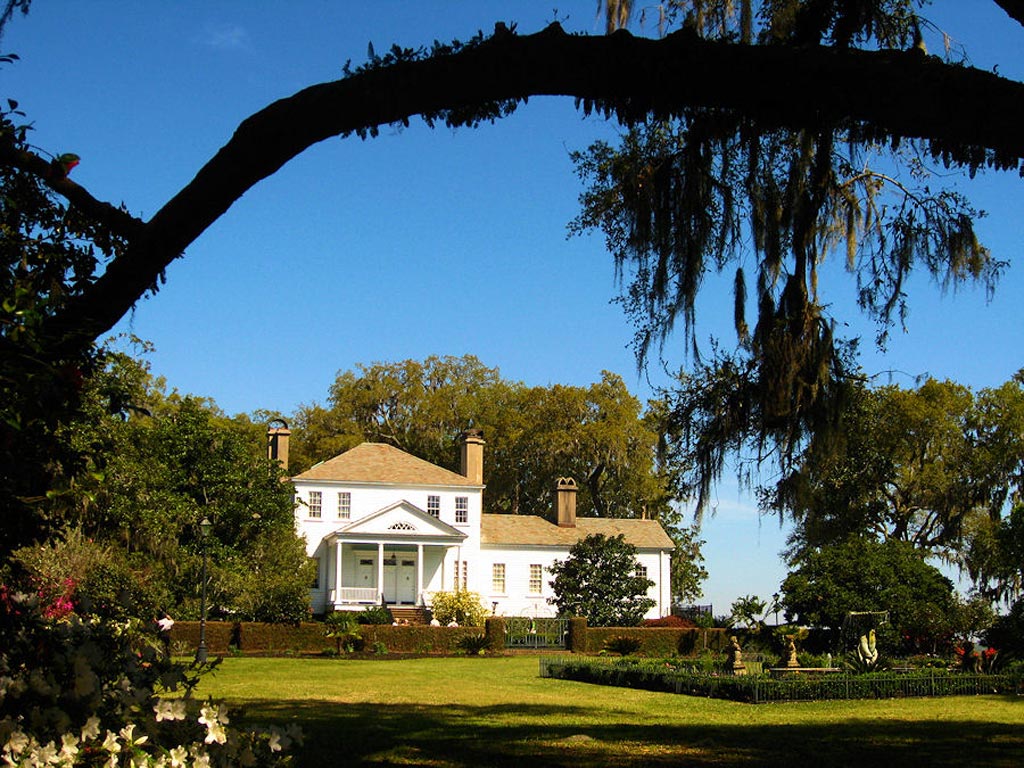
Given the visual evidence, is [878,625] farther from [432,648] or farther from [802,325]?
[802,325]

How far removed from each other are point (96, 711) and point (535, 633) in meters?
34.1

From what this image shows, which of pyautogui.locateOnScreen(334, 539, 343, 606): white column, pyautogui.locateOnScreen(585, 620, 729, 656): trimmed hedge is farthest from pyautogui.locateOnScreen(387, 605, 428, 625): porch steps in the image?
pyautogui.locateOnScreen(585, 620, 729, 656): trimmed hedge

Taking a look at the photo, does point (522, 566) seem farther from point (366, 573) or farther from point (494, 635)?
point (494, 635)

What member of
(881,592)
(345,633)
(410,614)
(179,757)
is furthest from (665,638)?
(179,757)

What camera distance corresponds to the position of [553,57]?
17.2 feet

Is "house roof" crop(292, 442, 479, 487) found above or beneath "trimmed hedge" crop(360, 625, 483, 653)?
above

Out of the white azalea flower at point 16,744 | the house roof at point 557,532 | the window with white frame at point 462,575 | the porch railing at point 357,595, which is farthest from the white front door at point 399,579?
the white azalea flower at point 16,744

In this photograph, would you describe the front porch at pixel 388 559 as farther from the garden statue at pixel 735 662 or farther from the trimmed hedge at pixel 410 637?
the garden statue at pixel 735 662

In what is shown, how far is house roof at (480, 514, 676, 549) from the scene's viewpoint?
4925cm

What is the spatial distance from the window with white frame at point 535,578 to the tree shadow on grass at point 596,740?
3302 centimetres

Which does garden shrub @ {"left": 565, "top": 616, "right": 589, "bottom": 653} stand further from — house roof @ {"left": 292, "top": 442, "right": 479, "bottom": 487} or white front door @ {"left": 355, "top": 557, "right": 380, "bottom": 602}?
house roof @ {"left": 292, "top": 442, "right": 479, "bottom": 487}

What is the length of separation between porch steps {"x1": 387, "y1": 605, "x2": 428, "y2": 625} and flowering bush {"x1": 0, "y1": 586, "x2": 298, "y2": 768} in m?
39.5

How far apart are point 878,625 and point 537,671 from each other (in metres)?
9.05

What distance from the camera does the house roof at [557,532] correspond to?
49.2 metres
